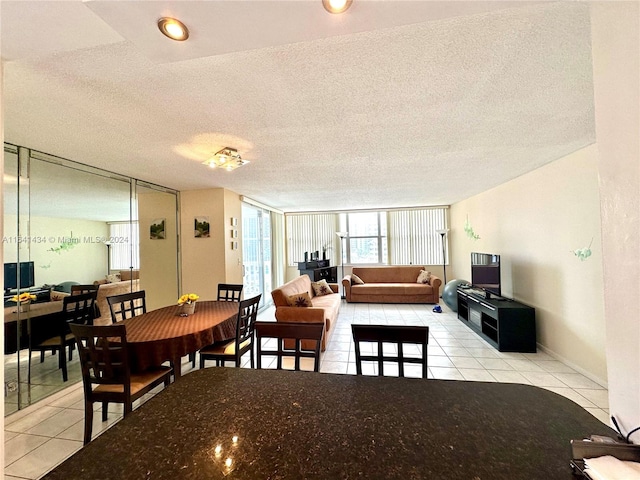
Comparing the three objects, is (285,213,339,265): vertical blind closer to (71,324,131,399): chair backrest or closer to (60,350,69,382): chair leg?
(60,350,69,382): chair leg

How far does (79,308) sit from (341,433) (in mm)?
3506

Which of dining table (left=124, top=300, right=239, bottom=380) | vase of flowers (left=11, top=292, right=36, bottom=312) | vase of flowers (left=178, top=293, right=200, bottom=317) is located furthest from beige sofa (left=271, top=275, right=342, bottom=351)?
vase of flowers (left=11, top=292, right=36, bottom=312)

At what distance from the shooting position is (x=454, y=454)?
0.79 meters

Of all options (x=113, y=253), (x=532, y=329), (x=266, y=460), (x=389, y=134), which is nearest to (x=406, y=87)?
(x=389, y=134)

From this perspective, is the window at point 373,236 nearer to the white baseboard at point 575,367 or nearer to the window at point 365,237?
the window at point 365,237

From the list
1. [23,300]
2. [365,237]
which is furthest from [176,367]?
[365,237]

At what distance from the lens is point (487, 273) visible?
4352mm

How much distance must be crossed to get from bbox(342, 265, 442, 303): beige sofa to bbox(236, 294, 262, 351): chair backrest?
13.2ft

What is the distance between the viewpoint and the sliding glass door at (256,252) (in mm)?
5598

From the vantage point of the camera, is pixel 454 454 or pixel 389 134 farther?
pixel 389 134

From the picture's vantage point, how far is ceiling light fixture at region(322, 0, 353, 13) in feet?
2.93

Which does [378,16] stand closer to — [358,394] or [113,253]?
[358,394]

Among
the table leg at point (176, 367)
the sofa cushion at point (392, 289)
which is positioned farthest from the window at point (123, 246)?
the sofa cushion at point (392, 289)

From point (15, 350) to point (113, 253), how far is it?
4.46 feet
